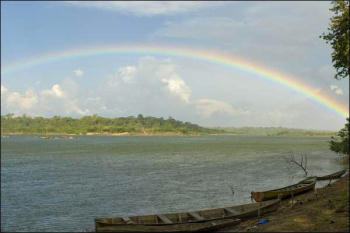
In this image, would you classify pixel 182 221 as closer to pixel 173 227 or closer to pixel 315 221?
pixel 173 227

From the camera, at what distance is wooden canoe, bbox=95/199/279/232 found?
26078 mm

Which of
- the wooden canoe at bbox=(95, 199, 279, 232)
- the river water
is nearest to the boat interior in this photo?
the wooden canoe at bbox=(95, 199, 279, 232)

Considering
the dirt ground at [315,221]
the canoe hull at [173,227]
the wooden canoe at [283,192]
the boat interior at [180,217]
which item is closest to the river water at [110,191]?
the wooden canoe at [283,192]

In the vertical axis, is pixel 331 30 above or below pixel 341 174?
above

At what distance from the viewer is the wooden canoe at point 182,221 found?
26.1m

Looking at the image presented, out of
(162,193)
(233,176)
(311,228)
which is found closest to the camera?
(311,228)

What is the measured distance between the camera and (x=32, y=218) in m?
37.4

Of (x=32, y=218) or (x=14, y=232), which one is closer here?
(x=14, y=232)

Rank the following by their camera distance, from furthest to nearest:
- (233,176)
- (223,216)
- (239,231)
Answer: (233,176) < (223,216) < (239,231)

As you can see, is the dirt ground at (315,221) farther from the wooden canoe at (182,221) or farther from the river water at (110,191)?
the river water at (110,191)

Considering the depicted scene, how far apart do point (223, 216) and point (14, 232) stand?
1564 cm

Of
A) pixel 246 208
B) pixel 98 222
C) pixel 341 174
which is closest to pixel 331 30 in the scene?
pixel 246 208

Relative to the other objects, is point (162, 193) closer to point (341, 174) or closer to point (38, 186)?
point (38, 186)

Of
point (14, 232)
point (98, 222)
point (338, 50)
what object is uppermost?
point (338, 50)
